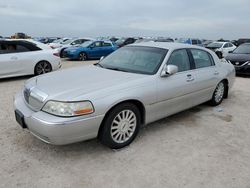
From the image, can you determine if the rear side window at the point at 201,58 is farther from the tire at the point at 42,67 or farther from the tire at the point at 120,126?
the tire at the point at 42,67

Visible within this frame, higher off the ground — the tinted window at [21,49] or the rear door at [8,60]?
the tinted window at [21,49]

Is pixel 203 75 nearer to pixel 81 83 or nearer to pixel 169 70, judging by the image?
pixel 169 70

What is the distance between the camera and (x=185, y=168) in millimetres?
3145

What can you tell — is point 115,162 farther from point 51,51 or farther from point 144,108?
point 51,51

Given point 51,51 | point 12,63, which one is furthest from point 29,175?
point 51,51

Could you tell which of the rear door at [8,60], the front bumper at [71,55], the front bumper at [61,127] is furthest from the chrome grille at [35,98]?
the front bumper at [71,55]

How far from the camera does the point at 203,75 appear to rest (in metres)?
4.89

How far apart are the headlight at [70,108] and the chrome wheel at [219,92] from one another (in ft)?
11.4

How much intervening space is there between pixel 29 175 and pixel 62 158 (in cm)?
50

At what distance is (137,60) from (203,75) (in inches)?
55.9

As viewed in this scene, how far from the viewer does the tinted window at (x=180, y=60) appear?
14.3ft

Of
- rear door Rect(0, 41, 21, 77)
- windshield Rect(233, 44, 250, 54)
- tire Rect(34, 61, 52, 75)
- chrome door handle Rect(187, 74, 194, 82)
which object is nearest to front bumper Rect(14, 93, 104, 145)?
chrome door handle Rect(187, 74, 194, 82)

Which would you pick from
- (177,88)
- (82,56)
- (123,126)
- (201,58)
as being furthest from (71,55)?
(123,126)

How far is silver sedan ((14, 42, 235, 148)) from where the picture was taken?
310 centimetres
